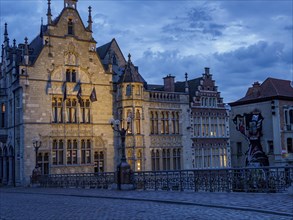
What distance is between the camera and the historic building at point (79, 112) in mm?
36062

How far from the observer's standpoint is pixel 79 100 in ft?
125

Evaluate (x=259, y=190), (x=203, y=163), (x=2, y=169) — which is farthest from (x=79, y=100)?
(x=259, y=190)

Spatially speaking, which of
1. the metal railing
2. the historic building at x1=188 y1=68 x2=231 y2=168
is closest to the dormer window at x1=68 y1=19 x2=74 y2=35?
the historic building at x1=188 y1=68 x2=231 y2=168

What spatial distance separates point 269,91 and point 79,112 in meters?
24.9

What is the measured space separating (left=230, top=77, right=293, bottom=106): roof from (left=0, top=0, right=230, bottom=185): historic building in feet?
34.9

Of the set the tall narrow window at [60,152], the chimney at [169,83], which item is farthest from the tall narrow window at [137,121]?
the tall narrow window at [60,152]

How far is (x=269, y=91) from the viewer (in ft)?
168

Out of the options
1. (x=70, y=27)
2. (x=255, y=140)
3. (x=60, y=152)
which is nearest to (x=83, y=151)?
(x=60, y=152)

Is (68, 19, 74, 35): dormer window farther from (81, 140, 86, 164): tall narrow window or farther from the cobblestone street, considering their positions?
the cobblestone street

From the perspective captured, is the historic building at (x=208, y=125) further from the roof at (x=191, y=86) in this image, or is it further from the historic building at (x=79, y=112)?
the historic building at (x=79, y=112)

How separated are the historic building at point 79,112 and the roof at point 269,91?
1065cm

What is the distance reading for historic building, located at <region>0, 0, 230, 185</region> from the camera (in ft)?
118

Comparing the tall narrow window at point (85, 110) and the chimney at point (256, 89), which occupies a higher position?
the chimney at point (256, 89)

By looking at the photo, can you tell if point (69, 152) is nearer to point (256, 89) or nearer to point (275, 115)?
point (275, 115)
